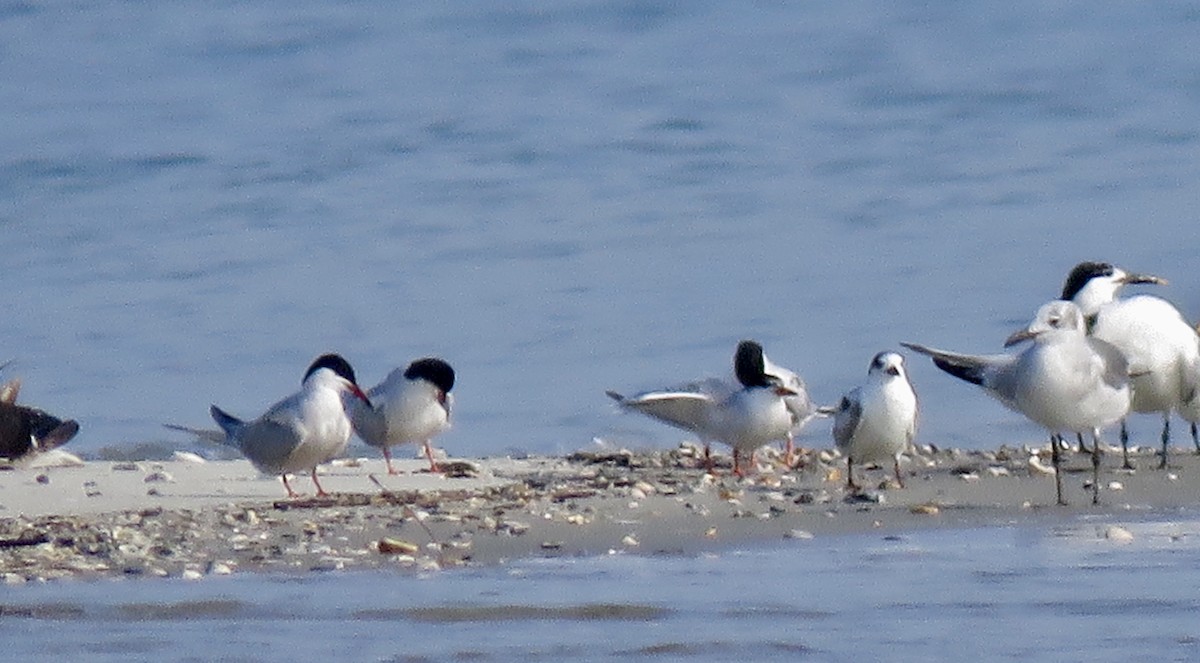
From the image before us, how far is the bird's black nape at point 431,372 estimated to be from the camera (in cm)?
919

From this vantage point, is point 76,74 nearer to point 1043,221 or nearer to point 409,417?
point 1043,221

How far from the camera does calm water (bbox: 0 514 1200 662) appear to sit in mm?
5387

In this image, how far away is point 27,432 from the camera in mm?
9164

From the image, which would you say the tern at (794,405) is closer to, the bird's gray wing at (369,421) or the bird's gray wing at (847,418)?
the bird's gray wing at (847,418)

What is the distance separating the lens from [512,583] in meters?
6.20

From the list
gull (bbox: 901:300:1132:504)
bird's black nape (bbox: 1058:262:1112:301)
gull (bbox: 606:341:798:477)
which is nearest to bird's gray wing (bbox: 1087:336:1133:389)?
gull (bbox: 901:300:1132:504)

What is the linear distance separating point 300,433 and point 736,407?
1601mm

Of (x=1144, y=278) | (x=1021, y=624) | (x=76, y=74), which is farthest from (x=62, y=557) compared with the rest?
(x=76, y=74)

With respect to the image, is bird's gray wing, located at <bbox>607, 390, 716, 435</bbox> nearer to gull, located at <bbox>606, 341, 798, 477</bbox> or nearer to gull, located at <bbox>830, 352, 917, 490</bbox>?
gull, located at <bbox>606, 341, 798, 477</bbox>

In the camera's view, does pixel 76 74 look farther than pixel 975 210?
Yes

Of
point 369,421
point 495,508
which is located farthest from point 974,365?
point 369,421

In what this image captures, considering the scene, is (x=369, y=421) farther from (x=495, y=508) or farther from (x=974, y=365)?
(x=974, y=365)

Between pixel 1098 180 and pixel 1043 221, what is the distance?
3.81ft

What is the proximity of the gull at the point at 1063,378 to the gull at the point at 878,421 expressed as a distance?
408 mm
